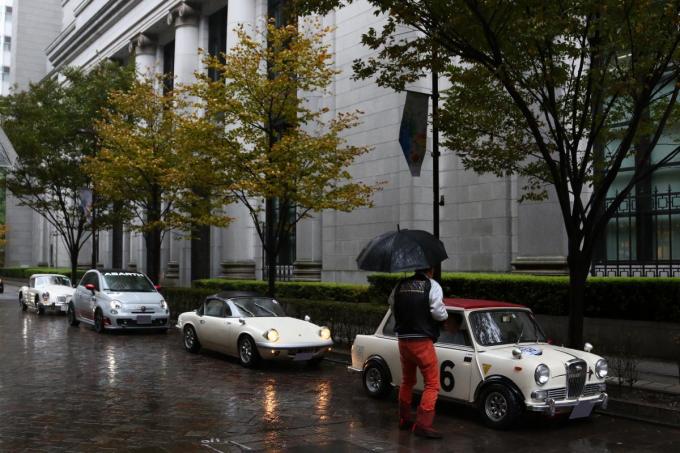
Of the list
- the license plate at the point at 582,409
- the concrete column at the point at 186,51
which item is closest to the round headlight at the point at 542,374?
the license plate at the point at 582,409

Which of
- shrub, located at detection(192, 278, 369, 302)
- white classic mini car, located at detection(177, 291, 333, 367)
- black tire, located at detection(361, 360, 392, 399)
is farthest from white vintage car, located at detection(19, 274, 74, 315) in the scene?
black tire, located at detection(361, 360, 392, 399)

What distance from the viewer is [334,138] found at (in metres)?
17.0

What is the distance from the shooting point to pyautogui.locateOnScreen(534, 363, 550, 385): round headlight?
7410 mm

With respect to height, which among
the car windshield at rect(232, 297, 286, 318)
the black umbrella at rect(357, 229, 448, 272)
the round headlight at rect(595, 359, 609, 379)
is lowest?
the round headlight at rect(595, 359, 609, 379)

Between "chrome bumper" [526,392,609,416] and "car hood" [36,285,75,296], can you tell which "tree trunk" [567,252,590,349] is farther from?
"car hood" [36,285,75,296]

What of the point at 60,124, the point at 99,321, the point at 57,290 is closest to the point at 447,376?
the point at 99,321

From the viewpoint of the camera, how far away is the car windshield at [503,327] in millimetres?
8312

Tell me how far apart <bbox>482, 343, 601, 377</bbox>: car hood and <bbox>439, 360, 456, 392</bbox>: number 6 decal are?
1.76 feet

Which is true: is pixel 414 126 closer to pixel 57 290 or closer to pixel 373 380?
pixel 373 380

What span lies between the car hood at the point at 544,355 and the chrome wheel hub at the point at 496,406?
0.47m

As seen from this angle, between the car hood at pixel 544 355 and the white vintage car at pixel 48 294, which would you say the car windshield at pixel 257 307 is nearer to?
the car hood at pixel 544 355

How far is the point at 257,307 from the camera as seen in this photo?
1346 centimetres

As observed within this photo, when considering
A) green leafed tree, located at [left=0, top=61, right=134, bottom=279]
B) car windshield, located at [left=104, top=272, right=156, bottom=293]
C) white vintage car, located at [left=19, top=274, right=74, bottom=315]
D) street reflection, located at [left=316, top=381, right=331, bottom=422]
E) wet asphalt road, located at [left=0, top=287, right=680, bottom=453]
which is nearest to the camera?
wet asphalt road, located at [left=0, top=287, right=680, bottom=453]

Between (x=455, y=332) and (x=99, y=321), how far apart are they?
12746mm
